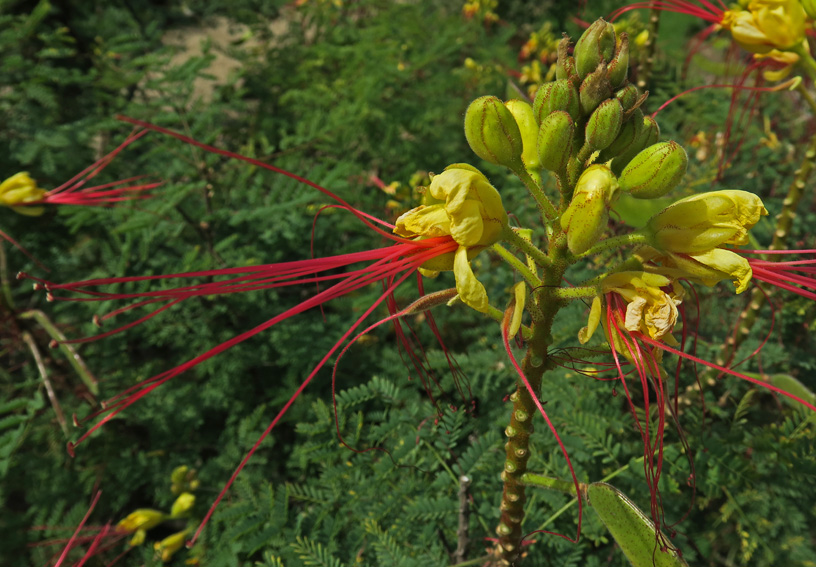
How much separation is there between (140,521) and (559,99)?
7.07 feet

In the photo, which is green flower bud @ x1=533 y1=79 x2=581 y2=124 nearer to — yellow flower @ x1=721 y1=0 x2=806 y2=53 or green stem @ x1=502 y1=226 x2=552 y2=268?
green stem @ x1=502 y1=226 x2=552 y2=268

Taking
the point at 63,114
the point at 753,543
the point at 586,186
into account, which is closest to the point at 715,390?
the point at 753,543

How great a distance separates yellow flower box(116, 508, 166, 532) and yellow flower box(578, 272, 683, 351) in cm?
196

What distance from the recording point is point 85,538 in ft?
6.60


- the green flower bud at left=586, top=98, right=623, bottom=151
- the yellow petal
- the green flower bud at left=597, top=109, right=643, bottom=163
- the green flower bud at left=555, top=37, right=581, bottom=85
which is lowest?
the yellow petal

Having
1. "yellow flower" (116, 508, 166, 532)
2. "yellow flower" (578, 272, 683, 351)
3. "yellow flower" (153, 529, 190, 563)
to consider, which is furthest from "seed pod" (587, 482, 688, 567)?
"yellow flower" (116, 508, 166, 532)

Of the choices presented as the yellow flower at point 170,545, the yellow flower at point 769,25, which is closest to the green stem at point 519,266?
the yellow flower at point 769,25

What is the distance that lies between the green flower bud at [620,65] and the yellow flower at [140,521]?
7.28 feet

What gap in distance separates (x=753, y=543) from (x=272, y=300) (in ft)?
6.87

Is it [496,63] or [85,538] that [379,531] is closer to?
[85,538]

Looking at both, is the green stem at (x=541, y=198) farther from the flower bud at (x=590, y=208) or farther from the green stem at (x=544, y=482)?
the green stem at (x=544, y=482)

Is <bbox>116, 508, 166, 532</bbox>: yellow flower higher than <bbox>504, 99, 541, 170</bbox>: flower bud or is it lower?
lower

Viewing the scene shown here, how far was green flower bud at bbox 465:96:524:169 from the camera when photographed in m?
0.91

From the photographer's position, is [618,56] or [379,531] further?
[379,531]
